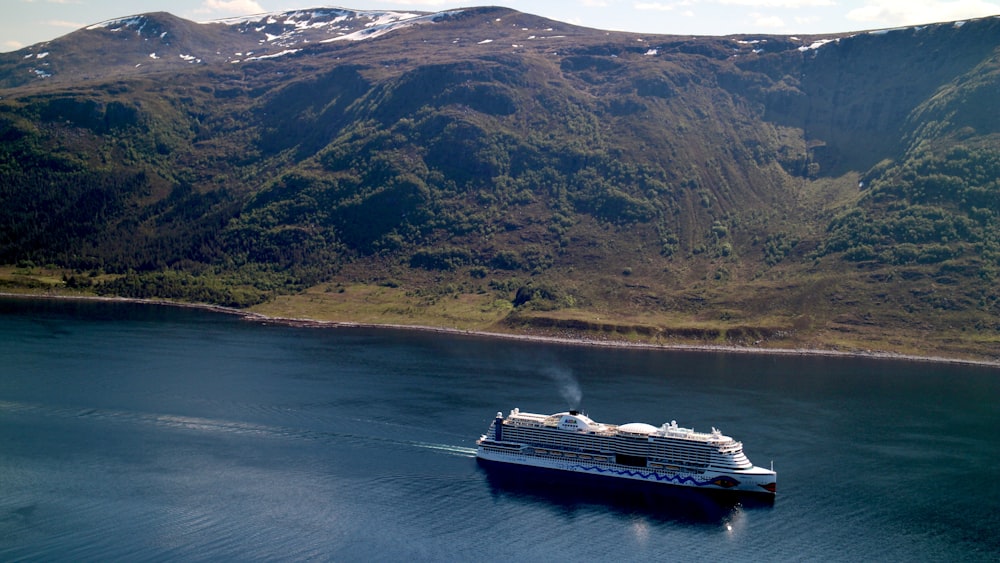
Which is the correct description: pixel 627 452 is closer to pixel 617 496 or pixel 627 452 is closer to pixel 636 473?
pixel 636 473

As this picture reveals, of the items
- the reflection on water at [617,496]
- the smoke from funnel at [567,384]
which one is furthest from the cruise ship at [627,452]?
the smoke from funnel at [567,384]

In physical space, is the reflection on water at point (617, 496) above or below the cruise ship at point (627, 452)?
below

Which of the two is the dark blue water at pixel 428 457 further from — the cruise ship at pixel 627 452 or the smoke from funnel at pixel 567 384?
the cruise ship at pixel 627 452

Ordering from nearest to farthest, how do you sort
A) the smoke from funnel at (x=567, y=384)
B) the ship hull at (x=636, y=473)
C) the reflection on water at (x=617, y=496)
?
the reflection on water at (x=617, y=496)
the ship hull at (x=636, y=473)
the smoke from funnel at (x=567, y=384)

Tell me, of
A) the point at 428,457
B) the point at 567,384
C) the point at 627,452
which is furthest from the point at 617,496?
the point at 567,384

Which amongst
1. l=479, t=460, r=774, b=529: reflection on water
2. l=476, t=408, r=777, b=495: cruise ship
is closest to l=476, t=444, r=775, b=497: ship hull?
l=476, t=408, r=777, b=495: cruise ship

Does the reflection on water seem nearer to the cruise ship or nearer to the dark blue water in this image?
the dark blue water

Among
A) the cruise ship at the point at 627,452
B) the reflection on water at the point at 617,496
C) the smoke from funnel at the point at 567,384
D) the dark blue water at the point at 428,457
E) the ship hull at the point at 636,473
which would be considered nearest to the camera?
the dark blue water at the point at 428,457

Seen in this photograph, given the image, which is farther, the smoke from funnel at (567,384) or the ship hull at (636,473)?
the smoke from funnel at (567,384)
